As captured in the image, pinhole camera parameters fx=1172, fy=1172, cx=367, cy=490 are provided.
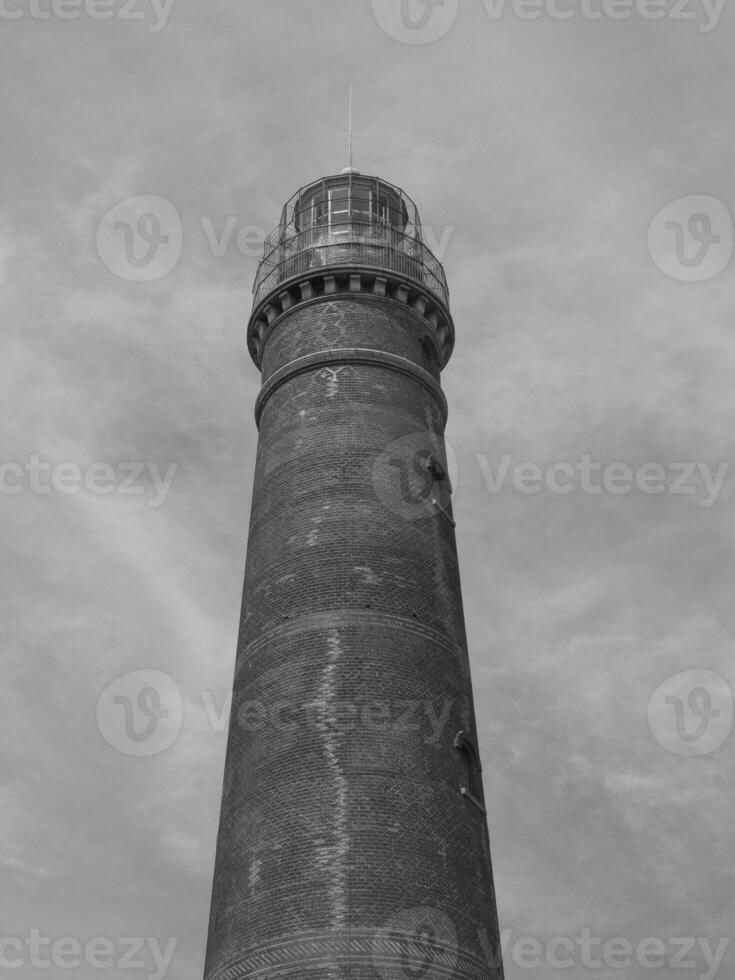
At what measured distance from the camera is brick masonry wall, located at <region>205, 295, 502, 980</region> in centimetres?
1984

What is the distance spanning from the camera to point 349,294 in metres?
28.4

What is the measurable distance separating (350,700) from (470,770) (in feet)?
9.87

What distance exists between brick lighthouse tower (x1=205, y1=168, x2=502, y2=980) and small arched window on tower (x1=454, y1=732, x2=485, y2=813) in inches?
2.8

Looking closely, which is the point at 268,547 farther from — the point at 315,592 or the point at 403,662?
the point at 403,662

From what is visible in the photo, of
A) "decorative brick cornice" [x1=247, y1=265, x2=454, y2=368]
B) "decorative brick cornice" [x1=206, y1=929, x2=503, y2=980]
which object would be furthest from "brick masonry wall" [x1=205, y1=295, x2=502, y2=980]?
"decorative brick cornice" [x1=247, y1=265, x2=454, y2=368]

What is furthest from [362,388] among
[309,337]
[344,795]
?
[344,795]

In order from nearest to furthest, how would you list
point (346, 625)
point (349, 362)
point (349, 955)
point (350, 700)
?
point (349, 955), point (350, 700), point (346, 625), point (349, 362)

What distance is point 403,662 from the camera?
2277 cm

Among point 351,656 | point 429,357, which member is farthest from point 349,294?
point 351,656

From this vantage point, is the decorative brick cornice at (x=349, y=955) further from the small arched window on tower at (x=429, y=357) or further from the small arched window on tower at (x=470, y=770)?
the small arched window on tower at (x=429, y=357)

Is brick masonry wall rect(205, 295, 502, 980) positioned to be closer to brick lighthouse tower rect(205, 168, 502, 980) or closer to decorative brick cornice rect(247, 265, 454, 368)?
brick lighthouse tower rect(205, 168, 502, 980)

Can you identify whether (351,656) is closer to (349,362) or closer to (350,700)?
(350,700)

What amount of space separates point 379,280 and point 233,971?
16.0 meters

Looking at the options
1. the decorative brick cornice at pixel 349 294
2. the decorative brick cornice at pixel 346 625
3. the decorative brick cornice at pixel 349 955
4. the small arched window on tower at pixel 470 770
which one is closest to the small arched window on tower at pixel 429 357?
the decorative brick cornice at pixel 349 294
